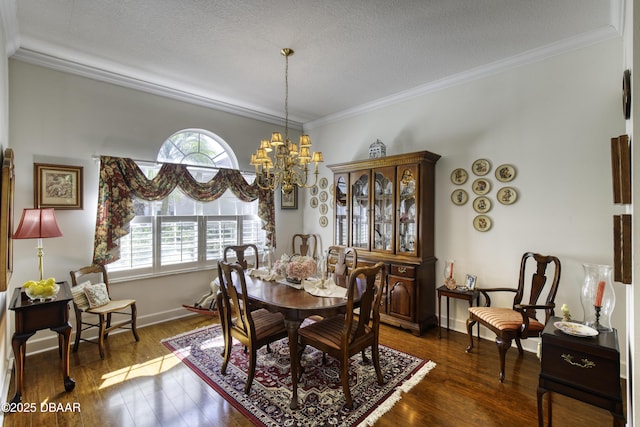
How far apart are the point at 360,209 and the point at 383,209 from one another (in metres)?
0.36

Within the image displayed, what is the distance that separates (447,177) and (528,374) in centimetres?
218

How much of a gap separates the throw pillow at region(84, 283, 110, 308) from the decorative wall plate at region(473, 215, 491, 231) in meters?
4.16

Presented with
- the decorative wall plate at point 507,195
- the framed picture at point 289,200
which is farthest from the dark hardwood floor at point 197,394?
the framed picture at point 289,200

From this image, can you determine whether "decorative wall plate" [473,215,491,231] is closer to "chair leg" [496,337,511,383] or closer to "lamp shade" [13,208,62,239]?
"chair leg" [496,337,511,383]

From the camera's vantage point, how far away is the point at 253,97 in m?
4.23

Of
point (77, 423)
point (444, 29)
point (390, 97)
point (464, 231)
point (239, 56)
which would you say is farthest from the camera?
point (390, 97)

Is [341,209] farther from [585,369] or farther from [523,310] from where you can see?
[585,369]

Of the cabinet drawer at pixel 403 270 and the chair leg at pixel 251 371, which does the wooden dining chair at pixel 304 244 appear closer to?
the cabinet drawer at pixel 403 270

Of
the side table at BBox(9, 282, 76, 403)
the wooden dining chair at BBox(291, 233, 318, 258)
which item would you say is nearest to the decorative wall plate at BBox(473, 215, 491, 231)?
the wooden dining chair at BBox(291, 233, 318, 258)

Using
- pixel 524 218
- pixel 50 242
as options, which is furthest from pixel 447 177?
pixel 50 242

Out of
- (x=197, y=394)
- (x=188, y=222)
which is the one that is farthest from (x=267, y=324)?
(x=188, y=222)

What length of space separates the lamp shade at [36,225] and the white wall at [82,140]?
575 millimetres

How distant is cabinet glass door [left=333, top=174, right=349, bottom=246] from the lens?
4.36 metres

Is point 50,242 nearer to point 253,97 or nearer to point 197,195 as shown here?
point 197,195
